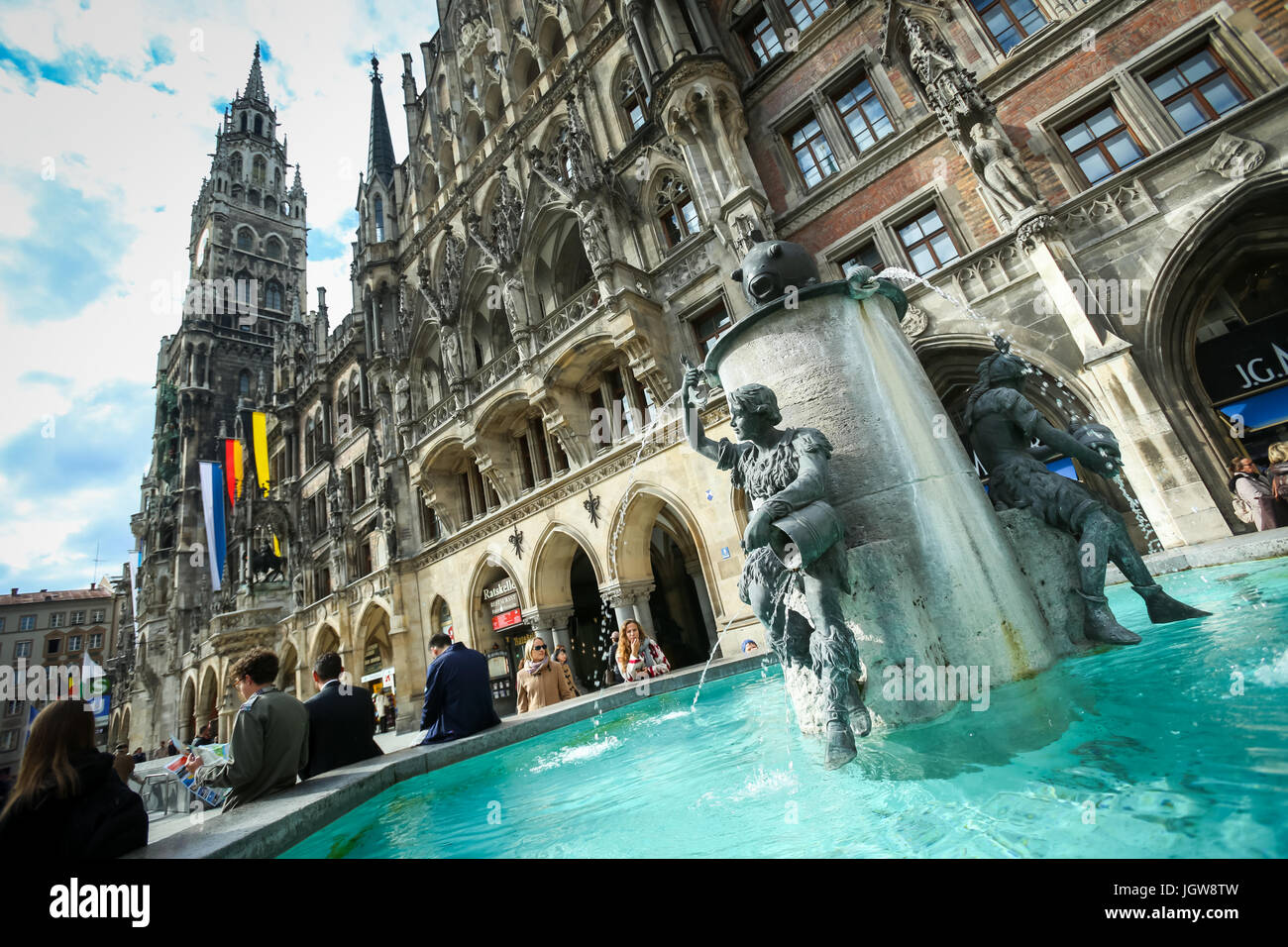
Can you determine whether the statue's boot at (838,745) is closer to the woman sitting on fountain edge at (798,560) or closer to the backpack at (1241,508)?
the woman sitting on fountain edge at (798,560)

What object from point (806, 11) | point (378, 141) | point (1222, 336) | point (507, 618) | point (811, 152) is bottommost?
point (507, 618)

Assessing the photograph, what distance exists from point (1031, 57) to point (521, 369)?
12280 mm

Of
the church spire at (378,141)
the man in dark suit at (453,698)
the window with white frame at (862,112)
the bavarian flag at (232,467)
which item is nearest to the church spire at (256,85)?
the church spire at (378,141)

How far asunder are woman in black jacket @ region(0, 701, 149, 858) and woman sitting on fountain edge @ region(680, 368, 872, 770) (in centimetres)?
Result: 274

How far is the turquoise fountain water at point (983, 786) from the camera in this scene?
1.45 metres

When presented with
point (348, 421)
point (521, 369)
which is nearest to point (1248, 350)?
point (521, 369)

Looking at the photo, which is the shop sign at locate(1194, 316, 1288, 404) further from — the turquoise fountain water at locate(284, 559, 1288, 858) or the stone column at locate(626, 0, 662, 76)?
the stone column at locate(626, 0, 662, 76)

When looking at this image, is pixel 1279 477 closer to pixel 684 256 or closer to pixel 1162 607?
pixel 1162 607

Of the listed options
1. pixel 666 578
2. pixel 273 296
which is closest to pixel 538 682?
pixel 666 578

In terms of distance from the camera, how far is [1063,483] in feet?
11.2

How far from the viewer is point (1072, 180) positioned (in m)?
9.77

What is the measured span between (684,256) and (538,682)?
1042 cm
